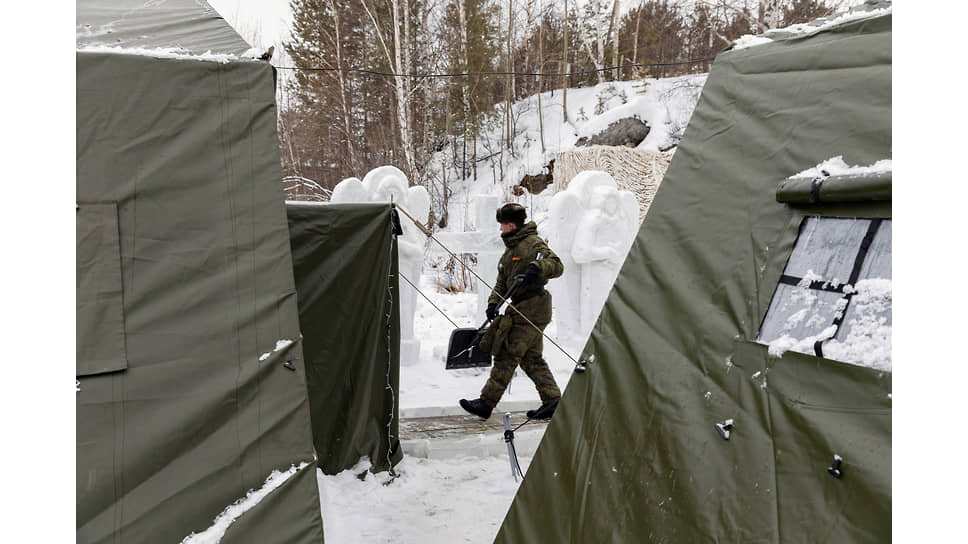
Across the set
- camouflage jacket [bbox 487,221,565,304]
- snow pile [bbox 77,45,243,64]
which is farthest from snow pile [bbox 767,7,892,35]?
camouflage jacket [bbox 487,221,565,304]

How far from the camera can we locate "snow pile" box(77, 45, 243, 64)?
2229 mm

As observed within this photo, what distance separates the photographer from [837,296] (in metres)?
1.59

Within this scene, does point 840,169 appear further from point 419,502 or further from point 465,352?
point 465,352

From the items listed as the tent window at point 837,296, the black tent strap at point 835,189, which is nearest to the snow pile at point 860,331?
the tent window at point 837,296

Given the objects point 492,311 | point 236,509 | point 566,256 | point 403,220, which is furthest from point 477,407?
point 236,509

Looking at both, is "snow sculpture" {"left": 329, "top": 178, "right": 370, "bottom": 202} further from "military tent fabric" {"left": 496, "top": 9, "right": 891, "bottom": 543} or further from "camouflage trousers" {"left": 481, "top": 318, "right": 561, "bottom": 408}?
"military tent fabric" {"left": 496, "top": 9, "right": 891, "bottom": 543}

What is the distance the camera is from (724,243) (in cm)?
199

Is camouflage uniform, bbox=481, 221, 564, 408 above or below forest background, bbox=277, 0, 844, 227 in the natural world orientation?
below

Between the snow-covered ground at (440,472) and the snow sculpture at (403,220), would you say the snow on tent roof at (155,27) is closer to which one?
the snow-covered ground at (440,472)

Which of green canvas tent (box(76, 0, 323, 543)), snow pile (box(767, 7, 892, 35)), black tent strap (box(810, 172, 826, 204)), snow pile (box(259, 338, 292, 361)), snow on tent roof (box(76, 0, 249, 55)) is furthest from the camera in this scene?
snow on tent roof (box(76, 0, 249, 55))

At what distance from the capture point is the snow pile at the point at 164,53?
223 cm

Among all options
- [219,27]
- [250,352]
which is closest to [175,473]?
[250,352]

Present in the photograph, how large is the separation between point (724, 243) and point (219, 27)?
2.47 meters

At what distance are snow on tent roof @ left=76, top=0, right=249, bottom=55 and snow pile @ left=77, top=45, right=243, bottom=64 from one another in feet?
0.06
